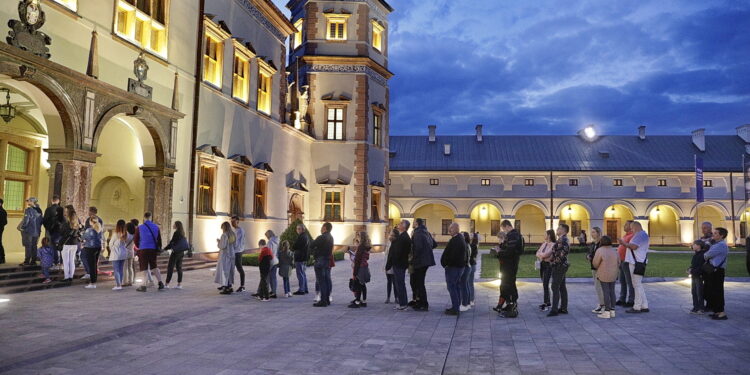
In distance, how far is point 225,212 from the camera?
20297mm

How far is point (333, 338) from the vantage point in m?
7.80

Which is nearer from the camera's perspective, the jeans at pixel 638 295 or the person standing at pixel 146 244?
the jeans at pixel 638 295

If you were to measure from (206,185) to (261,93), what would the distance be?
6.08m

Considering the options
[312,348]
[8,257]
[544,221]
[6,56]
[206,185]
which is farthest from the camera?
[544,221]

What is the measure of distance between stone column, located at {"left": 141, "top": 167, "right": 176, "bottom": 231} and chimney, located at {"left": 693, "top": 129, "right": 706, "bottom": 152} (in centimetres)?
4982

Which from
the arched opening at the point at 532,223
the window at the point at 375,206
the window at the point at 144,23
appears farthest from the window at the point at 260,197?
the arched opening at the point at 532,223

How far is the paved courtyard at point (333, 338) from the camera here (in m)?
6.22

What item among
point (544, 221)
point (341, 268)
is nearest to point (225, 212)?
point (341, 268)

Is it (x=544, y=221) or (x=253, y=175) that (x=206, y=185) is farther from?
(x=544, y=221)

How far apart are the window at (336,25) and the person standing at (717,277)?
22.9 meters

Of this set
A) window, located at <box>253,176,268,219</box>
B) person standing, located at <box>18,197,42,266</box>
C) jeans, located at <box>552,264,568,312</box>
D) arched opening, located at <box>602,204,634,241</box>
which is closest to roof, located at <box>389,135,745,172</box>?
arched opening, located at <box>602,204,634,241</box>

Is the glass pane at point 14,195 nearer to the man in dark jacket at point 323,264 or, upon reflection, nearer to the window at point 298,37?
the man in dark jacket at point 323,264

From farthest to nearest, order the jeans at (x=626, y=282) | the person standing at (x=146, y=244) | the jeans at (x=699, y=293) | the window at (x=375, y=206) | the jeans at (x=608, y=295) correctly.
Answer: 1. the window at (x=375, y=206)
2. the person standing at (x=146, y=244)
3. the jeans at (x=626, y=282)
4. the jeans at (x=699, y=293)
5. the jeans at (x=608, y=295)

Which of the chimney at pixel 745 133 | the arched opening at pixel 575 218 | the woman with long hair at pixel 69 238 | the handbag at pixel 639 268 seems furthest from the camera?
Answer: the chimney at pixel 745 133
